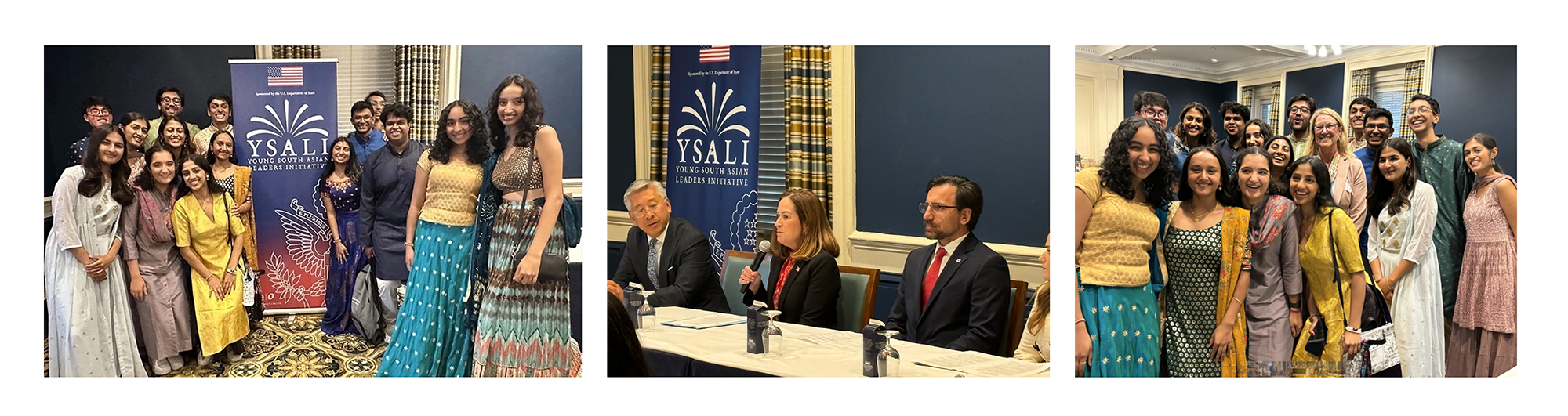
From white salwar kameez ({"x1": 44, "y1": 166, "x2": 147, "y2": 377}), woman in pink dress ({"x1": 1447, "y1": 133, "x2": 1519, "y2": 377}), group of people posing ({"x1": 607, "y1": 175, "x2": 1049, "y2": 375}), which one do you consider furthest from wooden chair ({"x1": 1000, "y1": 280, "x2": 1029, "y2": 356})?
white salwar kameez ({"x1": 44, "y1": 166, "x2": 147, "y2": 377})

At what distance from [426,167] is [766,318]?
1.31 metres

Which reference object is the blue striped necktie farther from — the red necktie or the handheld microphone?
the red necktie

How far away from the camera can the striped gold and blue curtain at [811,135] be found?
3576mm

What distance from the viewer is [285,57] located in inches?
137

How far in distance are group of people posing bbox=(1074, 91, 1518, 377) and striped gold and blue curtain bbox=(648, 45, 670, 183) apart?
59.0 inches

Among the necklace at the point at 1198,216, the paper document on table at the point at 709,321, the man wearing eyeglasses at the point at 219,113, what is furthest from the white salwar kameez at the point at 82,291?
the necklace at the point at 1198,216

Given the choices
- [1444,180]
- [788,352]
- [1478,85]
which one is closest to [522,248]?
[788,352]

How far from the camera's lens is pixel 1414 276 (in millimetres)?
3436

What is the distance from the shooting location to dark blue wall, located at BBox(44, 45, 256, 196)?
3455 millimetres

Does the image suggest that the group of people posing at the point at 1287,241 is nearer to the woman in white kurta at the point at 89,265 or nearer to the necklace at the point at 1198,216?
the necklace at the point at 1198,216

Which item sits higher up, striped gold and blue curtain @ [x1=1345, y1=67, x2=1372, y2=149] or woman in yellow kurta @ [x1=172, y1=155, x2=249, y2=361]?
striped gold and blue curtain @ [x1=1345, y1=67, x2=1372, y2=149]

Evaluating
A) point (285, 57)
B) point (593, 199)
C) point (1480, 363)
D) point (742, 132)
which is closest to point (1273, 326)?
point (1480, 363)
